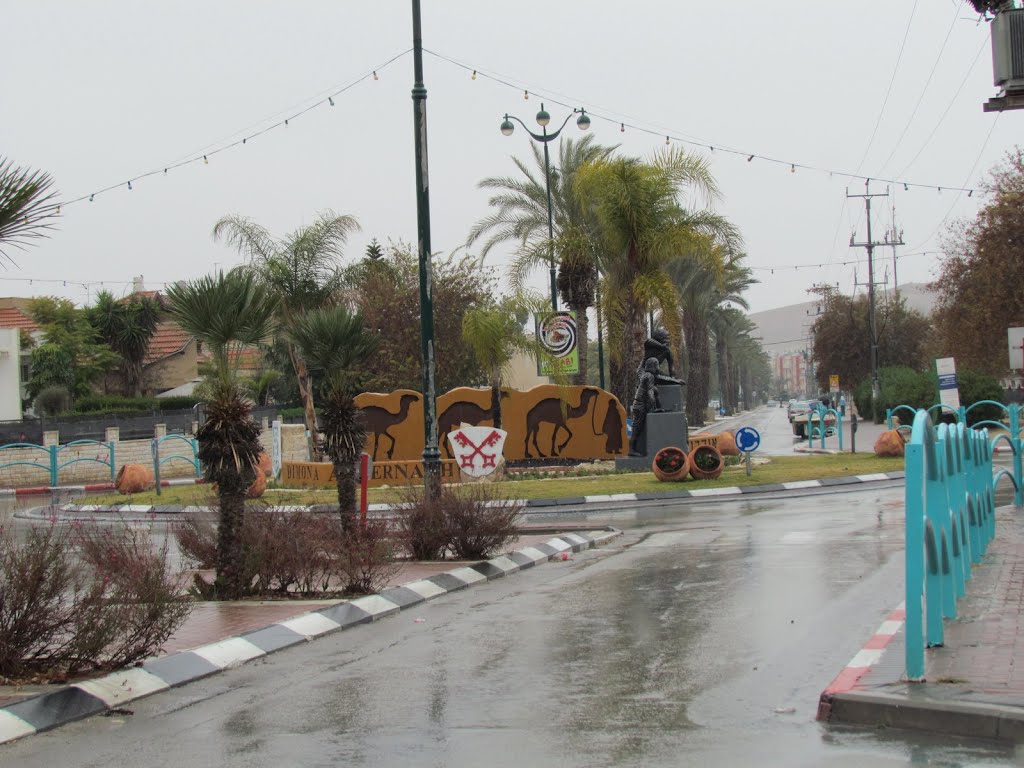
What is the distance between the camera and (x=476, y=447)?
24078 millimetres

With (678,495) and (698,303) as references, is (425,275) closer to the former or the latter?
(678,495)

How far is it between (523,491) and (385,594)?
1446 centimetres

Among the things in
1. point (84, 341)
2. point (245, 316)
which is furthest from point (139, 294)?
point (245, 316)

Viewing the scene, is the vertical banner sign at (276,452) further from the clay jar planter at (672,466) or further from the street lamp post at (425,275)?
the street lamp post at (425,275)

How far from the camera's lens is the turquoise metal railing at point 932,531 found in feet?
21.2

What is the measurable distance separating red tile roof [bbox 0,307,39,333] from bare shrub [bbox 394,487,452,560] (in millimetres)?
59624

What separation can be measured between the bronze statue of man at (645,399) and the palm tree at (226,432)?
63.9 feet

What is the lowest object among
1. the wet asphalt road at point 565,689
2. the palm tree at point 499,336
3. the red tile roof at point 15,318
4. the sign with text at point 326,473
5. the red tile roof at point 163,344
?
the wet asphalt road at point 565,689

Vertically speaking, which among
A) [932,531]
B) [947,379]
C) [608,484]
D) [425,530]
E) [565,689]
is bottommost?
[565,689]

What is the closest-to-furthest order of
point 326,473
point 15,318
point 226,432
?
point 226,432 < point 326,473 < point 15,318

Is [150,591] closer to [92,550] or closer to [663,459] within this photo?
[92,550]

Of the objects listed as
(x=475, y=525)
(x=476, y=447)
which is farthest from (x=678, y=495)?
(x=475, y=525)

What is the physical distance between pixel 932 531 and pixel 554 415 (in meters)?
26.7

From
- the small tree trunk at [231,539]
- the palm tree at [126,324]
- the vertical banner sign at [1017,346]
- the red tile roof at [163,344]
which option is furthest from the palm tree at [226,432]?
the red tile roof at [163,344]
